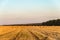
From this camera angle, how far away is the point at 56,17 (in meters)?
3.31

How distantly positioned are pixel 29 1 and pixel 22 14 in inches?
13.0

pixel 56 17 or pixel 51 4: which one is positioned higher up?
pixel 51 4

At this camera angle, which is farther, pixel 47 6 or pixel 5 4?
pixel 47 6

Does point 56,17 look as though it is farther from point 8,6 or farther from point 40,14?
point 8,6

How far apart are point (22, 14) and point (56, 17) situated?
2.39 feet

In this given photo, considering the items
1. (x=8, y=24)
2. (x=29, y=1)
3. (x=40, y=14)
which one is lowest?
(x=8, y=24)

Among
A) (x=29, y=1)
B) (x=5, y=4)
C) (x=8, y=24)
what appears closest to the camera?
(x=5, y=4)

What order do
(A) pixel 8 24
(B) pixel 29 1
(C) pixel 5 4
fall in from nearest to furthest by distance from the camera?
1. (C) pixel 5 4
2. (B) pixel 29 1
3. (A) pixel 8 24

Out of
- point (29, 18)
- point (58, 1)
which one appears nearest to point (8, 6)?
point (29, 18)

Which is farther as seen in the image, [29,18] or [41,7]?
[29,18]

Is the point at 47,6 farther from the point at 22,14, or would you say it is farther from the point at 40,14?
the point at 22,14

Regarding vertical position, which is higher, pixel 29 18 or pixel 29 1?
pixel 29 1

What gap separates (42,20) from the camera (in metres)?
3.55

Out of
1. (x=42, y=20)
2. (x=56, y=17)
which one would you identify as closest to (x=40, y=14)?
(x=42, y=20)
